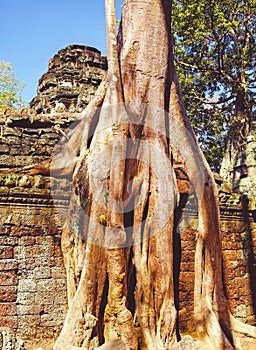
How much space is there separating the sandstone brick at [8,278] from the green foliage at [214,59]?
9.17m

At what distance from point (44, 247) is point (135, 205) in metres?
0.91

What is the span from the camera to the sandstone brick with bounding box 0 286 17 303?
4.13 metres

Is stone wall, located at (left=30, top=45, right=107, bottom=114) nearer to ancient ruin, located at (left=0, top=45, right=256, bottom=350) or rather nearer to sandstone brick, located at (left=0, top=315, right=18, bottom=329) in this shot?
ancient ruin, located at (left=0, top=45, right=256, bottom=350)

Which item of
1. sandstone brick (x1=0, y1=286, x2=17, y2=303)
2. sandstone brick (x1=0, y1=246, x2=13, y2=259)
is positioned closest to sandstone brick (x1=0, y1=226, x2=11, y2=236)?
sandstone brick (x1=0, y1=246, x2=13, y2=259)

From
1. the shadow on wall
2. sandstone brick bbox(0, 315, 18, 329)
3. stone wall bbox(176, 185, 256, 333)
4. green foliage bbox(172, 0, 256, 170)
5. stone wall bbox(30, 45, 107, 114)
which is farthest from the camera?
green foliage bbox(172, 0, 256, 170)

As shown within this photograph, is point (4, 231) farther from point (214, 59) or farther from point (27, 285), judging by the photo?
point (214, 59)

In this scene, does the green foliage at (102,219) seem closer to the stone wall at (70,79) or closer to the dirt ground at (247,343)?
the dirt ground at (247,343)

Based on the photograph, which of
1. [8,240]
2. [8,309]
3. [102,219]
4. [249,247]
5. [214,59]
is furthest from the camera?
[214,59]

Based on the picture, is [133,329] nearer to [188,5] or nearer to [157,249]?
[157,249]

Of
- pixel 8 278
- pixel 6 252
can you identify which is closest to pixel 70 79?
pixel 6 252

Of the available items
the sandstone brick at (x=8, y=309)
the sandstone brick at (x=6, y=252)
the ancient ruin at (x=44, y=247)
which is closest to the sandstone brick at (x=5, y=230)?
the ancient ruin at (x=44, y=247)

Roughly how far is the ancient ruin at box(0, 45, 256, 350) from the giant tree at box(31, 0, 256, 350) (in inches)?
7.2

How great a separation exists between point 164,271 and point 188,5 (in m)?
A: 9.33

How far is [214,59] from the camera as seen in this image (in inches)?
504
